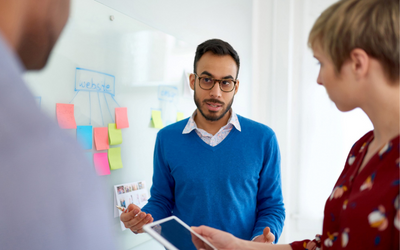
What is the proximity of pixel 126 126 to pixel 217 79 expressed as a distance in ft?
1.75

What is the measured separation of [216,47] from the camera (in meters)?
1.30

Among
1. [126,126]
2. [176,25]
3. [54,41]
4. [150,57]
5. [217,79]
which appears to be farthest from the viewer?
[176,25]

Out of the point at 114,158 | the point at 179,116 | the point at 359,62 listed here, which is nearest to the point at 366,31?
the point at 359,62

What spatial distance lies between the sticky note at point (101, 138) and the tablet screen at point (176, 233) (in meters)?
0.67

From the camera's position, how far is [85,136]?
119 cm

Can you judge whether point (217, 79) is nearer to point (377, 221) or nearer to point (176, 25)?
point (176, 25)

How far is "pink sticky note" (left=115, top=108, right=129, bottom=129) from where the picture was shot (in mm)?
1356

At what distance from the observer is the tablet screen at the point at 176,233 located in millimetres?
648

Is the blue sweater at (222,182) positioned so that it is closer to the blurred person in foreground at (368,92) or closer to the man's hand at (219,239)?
the man's hand at (219,239)

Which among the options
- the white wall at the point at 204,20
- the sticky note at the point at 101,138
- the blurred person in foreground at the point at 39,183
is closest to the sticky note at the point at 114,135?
the sticky note at the point at 101,138

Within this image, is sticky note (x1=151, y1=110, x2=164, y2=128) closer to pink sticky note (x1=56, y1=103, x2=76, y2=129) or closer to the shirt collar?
the shirt collar

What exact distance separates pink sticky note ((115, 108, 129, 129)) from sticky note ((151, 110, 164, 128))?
0.66ft

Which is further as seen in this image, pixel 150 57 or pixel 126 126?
pixel 150 57

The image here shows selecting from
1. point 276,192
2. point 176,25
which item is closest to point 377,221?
point 276,192
